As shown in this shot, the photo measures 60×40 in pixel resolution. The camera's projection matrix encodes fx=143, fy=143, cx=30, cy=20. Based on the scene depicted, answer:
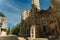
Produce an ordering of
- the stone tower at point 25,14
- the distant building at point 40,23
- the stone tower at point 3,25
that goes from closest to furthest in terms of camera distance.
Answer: the distant building at point 40,23 < the stone tower at point 3,25 < the stone tower at point 25,14

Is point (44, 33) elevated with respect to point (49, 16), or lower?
lower

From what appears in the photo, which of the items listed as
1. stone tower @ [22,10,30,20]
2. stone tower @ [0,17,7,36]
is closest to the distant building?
stone tower @ [22,10,30,20]

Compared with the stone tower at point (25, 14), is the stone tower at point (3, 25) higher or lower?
lower

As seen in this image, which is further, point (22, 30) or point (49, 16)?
point (22, 30)

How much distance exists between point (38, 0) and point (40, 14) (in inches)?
207

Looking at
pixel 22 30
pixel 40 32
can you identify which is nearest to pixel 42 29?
pixel 40 32

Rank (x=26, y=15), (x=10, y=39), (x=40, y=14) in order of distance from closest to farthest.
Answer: (x=10, y=39), (x=40, y=14), (x=26, y=15)

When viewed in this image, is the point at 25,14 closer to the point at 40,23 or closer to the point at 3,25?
the point at 40,23

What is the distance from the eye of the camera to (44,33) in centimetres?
3741

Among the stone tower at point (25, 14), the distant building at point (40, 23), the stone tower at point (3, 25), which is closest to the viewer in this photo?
the distant building at point (40, 23)

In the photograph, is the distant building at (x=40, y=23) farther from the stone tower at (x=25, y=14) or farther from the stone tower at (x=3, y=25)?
the stone tower at (x=3, y=25)

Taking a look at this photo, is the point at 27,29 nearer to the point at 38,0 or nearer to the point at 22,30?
the point at 22,30

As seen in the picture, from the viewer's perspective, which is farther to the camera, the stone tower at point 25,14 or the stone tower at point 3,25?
the stone tower at point 25,14

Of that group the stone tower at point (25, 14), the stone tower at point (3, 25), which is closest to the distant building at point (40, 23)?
the stone tower at point (25, 14)
